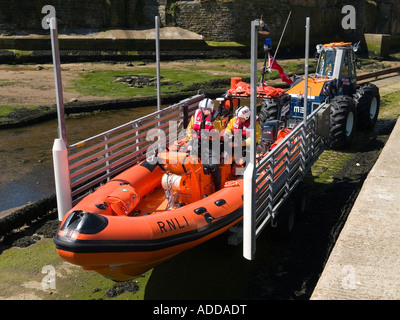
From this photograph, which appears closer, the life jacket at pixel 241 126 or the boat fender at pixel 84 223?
the boat fender at pixel 84 223

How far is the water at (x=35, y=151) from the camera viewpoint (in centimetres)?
848

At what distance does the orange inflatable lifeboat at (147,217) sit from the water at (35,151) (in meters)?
2.67

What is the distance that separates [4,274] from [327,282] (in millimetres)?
3883

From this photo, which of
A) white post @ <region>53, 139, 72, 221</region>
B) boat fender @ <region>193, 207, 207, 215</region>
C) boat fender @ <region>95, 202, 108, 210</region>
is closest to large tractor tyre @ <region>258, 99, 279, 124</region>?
boat fender @ <region>193, 207, 207, 215</region>

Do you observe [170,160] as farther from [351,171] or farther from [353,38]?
[353,38]

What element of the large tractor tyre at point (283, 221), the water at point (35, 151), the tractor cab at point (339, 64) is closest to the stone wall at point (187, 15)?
the water at point (35, 151)

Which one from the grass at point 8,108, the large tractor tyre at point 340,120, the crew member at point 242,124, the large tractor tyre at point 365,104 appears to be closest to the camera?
the crew member at point 242,124

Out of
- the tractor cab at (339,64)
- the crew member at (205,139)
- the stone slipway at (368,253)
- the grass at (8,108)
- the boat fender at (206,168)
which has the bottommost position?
the grass at (8,108)

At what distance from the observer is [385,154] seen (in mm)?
8281

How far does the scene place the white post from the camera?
19.3 feet

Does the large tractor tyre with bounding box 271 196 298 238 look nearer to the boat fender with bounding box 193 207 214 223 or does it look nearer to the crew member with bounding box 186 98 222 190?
the crew member with bounding box 186 98 222 190

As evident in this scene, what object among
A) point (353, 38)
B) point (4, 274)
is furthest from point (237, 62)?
point (4, 274)

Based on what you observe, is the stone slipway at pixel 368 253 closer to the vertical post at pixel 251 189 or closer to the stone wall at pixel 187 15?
the vertical post at pixel 251 189

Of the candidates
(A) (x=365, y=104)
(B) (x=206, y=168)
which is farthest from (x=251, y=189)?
(A) (x=365, y=104)
